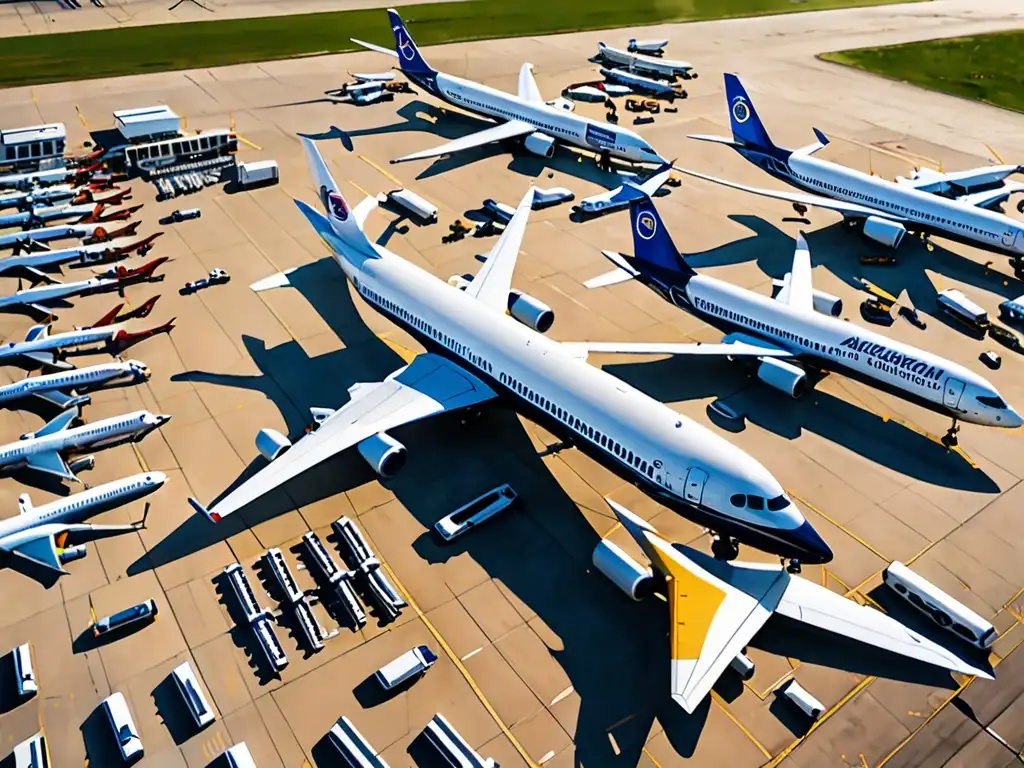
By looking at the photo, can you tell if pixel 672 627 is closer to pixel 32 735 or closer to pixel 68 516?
pixel 32 735

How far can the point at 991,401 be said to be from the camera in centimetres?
4038

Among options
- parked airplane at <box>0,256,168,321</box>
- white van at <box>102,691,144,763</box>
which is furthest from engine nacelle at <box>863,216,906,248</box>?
white van at <box>102,691,144,763</box>

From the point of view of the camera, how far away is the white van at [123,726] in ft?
87.5

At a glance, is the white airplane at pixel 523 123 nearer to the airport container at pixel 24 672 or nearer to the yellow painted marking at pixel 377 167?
the yellow painted marking at pixel 377 167

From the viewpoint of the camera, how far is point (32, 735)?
2750 cm

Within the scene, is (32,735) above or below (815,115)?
below

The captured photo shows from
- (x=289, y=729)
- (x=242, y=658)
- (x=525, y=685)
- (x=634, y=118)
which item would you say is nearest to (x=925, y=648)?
(x=525, y=685)

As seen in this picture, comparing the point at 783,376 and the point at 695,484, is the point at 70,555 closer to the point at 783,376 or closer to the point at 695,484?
the point at 695,484

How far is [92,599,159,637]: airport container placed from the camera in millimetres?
30862

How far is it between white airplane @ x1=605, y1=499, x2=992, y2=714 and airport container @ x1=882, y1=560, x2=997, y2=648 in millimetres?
1462

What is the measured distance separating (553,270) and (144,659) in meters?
39.3

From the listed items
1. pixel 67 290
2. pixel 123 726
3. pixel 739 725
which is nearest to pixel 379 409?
pixel 123 726

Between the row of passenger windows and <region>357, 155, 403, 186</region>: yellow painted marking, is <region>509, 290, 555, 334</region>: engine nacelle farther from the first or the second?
<region>357, 155, 403, 186</region>: yellow painted marking

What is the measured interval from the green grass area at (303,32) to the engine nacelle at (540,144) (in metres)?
49.1
